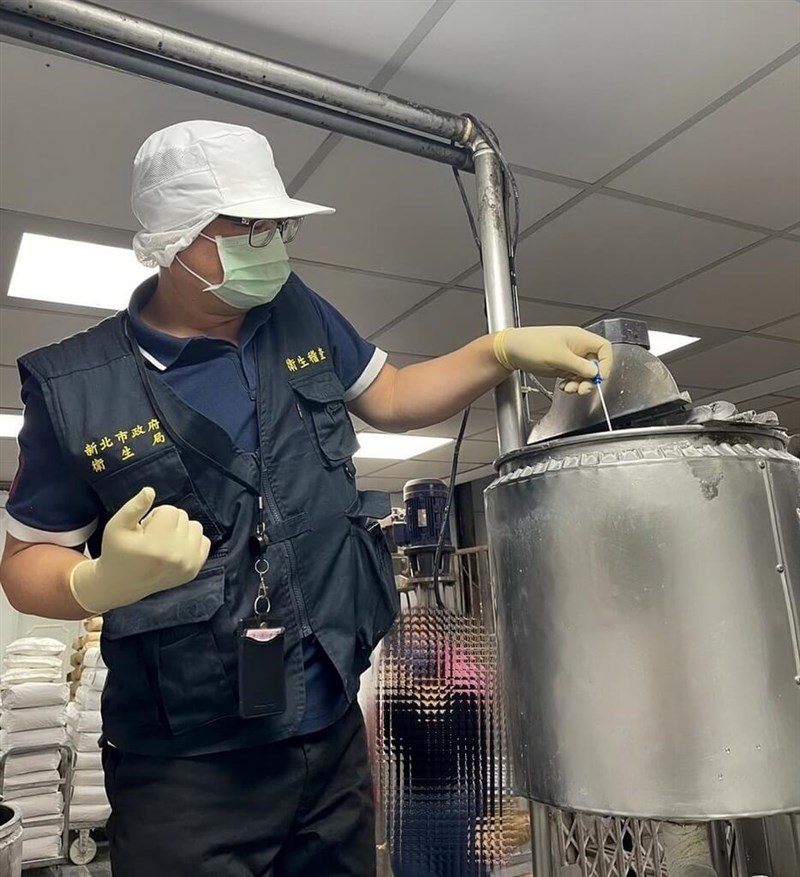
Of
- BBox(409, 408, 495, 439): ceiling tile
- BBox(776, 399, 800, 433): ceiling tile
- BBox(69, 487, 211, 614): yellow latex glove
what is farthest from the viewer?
BBox(776, 399, 800, 433): ceiling tile

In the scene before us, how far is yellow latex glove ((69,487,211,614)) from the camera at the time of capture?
2.46 ft

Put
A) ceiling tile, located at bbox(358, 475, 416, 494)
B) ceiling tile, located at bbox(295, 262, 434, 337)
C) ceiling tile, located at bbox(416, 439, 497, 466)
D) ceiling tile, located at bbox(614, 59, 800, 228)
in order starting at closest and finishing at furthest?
ceiling tile, located at bbox(614, 59, 800, 228), ceiling tile, located at bbox(295, 262, 434, 337), ceiling tile, located at bbox(416, 439, 497, 466), ceiling tile, located at bbox(358, 475, 416, 494)

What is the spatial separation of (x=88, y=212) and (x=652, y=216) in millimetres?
1711

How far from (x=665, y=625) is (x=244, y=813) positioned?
55 cm

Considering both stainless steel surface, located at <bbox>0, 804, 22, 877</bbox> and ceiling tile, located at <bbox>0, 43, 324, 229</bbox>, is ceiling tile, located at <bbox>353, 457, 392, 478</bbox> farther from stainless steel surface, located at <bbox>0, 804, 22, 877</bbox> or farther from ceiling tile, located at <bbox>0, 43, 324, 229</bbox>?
stainless steel surface, located at <bbox>0, 804, 22, 877</bbox>

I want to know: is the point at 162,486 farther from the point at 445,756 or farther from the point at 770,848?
the point at 770,848

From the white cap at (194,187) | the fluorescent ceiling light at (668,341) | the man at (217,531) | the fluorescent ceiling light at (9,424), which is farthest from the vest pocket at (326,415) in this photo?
the fluorescent ceiling light at (9,424)

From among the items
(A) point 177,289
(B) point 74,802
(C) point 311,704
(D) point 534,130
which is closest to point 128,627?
(C) point 311,704

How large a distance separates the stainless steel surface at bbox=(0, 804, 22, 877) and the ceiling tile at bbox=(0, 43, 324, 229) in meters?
1.61

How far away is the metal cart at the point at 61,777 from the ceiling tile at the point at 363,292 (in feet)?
8.68

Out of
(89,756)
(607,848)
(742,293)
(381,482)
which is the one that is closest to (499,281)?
(607,848)

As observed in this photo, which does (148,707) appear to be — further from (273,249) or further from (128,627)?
(273,249)

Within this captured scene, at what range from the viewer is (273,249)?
3.44ft

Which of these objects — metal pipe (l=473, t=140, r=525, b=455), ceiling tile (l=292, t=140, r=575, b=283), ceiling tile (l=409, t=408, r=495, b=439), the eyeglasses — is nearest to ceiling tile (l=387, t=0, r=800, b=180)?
ceiling tile (l=292, t=140, r=575, b=283)
